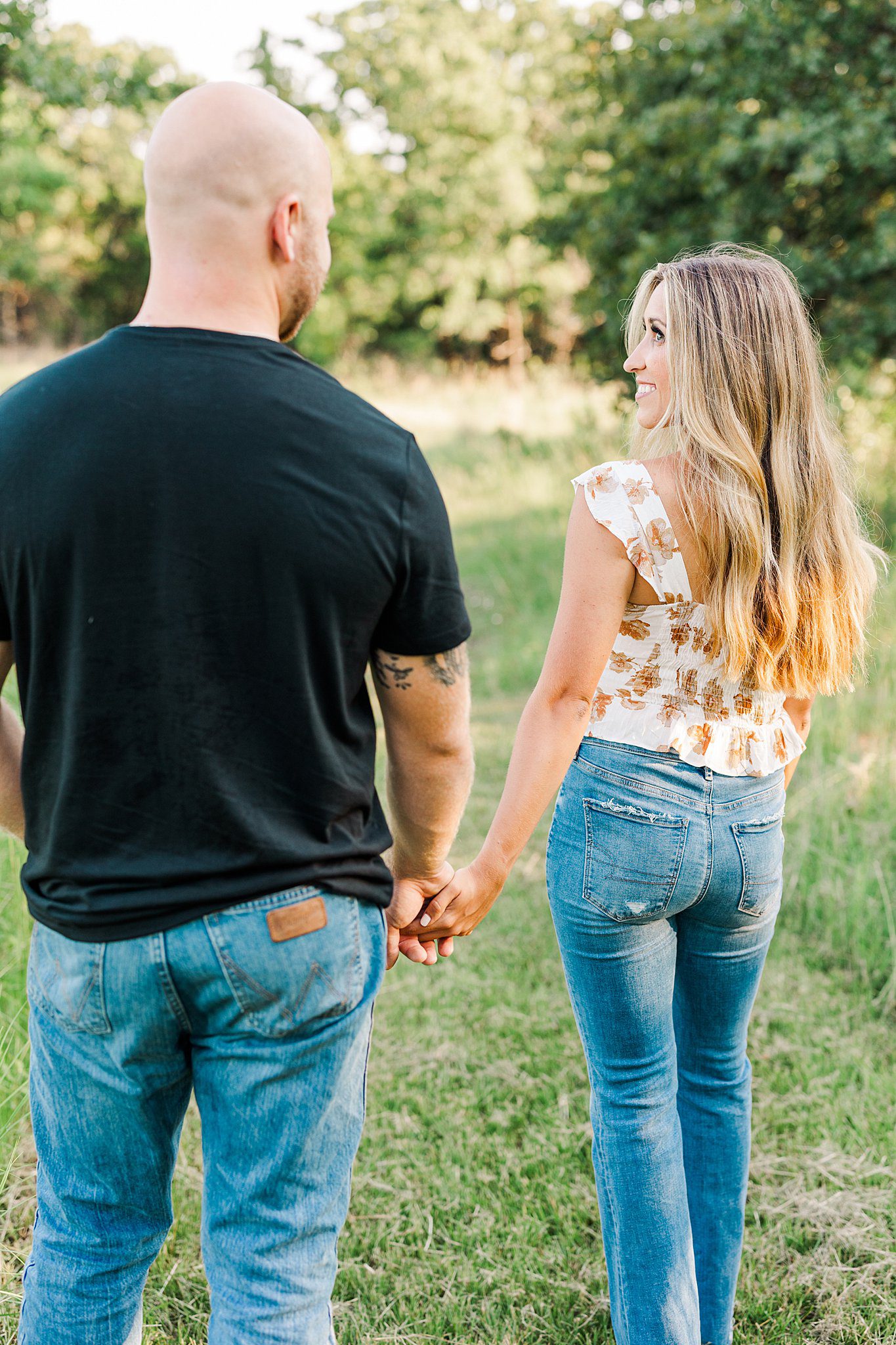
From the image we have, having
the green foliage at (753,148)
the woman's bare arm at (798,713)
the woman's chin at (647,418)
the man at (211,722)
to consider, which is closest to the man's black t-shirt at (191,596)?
the man at (211,722)

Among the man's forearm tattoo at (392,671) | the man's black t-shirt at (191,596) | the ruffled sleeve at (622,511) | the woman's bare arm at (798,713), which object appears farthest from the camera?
the woman's bare arm at (798,713)

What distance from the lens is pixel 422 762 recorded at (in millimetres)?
1640

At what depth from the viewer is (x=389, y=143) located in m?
29.7

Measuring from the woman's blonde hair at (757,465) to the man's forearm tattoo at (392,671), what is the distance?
24.2 inches

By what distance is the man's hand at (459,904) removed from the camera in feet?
6.33

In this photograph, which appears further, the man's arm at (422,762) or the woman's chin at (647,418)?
the woman's chin at (647,418)

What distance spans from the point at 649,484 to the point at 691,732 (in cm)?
45

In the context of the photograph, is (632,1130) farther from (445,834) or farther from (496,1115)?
(496,1115)

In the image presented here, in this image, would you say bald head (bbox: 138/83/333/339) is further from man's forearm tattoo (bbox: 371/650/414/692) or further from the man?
man's forearm tattoo (bbox: 371/650/414/692)

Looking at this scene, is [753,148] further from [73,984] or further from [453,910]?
[73,984]

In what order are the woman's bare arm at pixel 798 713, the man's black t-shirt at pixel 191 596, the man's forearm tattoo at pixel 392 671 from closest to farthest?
the man's black t-shirt at pixel 191 596 < the man's forearm tattoo at pixel 392 671 < the woman's bare arm at pixel 798 713

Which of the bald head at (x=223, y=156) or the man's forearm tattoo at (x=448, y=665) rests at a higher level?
the bald head at (x=223, y=156)

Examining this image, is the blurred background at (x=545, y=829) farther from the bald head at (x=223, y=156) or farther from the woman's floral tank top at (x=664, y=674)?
the bald head at (x=223, y=156)

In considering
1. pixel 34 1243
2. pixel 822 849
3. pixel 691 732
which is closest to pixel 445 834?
pixel 691 732
